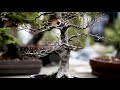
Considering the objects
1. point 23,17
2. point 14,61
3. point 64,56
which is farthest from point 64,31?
point 14,61

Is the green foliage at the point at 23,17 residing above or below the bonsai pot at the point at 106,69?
above

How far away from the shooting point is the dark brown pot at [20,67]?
1.54 meters

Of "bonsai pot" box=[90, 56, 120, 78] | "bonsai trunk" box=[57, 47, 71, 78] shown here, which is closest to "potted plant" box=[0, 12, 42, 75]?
"bonsai trunk" box=[57, 47, 71, 78]

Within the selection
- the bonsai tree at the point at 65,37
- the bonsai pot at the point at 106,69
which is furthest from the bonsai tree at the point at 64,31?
the bonsai pot at the point at 106,69

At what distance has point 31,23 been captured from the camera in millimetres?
1501

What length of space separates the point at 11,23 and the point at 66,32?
0.38m

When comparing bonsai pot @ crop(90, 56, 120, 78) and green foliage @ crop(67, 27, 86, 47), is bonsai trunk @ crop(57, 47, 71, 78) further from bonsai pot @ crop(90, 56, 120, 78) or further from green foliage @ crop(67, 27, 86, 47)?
bonsai pot @ crop(90, 56, 120, 78)

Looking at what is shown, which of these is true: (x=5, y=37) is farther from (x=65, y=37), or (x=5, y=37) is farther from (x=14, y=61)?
(x=65, y=37)

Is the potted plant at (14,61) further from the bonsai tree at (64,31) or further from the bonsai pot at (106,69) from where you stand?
the bonsai pot at (106,69)

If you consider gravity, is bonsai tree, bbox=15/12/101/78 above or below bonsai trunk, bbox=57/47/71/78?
above

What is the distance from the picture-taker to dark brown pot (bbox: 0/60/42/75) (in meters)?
1.54

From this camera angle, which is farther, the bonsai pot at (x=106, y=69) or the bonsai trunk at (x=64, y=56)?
the bonsai pot at (x=106, y=69)

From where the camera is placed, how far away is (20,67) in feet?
5.16
